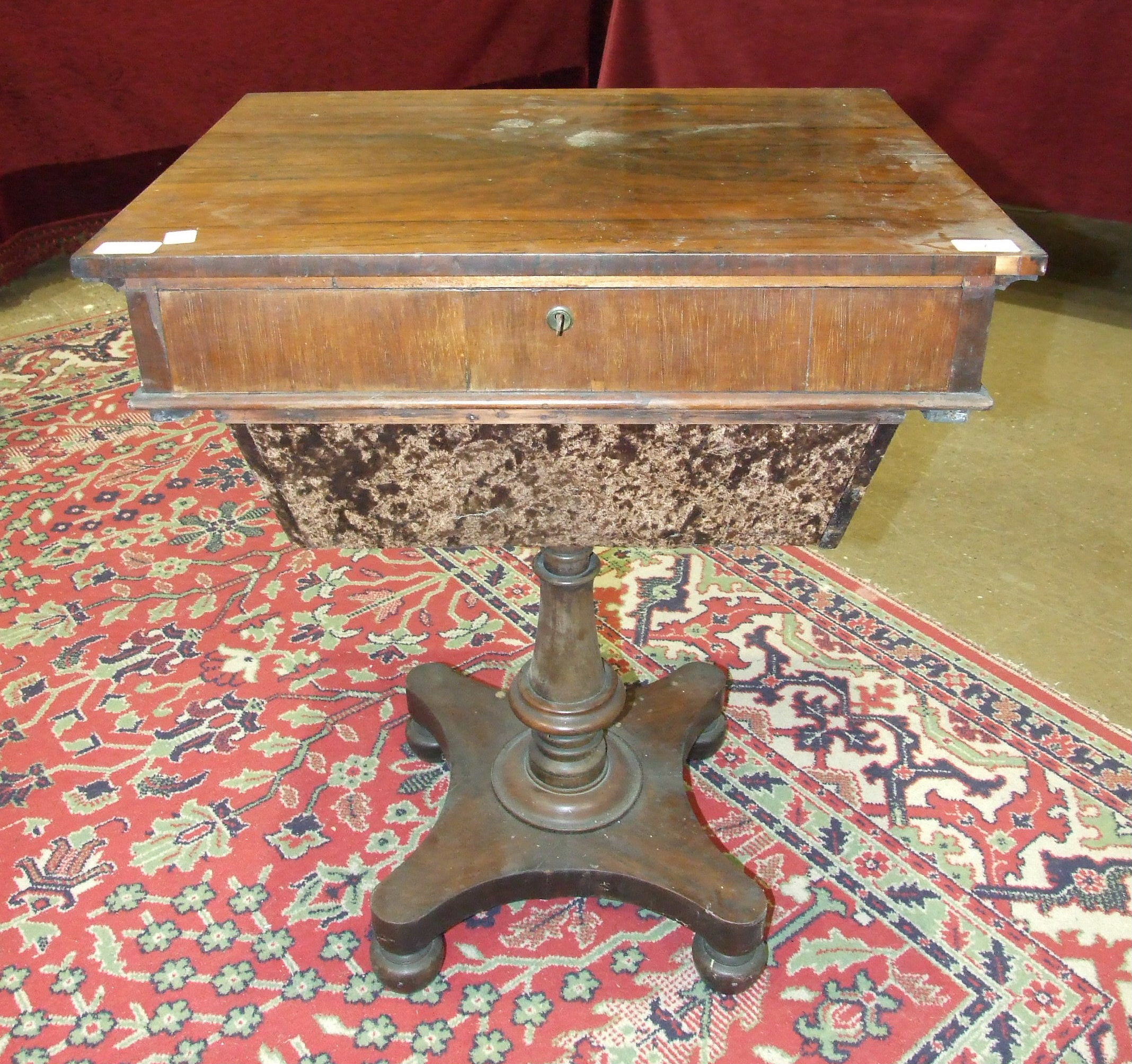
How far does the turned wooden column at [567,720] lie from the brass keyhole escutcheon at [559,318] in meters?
0.44

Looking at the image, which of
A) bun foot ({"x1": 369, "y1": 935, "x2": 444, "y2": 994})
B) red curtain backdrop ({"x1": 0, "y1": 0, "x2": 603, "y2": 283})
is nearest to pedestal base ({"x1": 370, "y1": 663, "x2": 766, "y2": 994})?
bun foot ({"x1": 369, "y1": 935, "x2": 444, "y2": 994})

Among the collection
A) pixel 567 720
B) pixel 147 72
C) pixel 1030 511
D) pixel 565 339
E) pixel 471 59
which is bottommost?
pixel 1030 511

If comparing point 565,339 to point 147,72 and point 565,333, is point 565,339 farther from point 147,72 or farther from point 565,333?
point 147,72


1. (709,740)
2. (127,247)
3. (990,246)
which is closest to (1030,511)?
(709,740)

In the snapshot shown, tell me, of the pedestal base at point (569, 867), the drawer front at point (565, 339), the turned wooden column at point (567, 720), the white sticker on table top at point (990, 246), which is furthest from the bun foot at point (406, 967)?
the white sticker on table top at point (990, 246)

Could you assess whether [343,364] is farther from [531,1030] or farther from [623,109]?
[531,1030]

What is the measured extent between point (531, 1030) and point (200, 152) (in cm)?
116

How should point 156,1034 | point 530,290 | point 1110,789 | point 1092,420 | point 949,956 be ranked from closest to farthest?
point 530,290 → point 156,1034 → point 949,956 → point 1110,789 → point 1092,420

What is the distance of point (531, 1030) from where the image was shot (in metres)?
1.42

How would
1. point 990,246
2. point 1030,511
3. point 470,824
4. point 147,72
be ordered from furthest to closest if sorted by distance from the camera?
point 147,72, point 1030,511, point 470,824, point 990,246

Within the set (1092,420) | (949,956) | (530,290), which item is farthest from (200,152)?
(1092,420)

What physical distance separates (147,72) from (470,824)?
2.87 metres

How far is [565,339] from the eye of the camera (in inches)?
40.8

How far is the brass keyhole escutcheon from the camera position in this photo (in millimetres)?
1016
